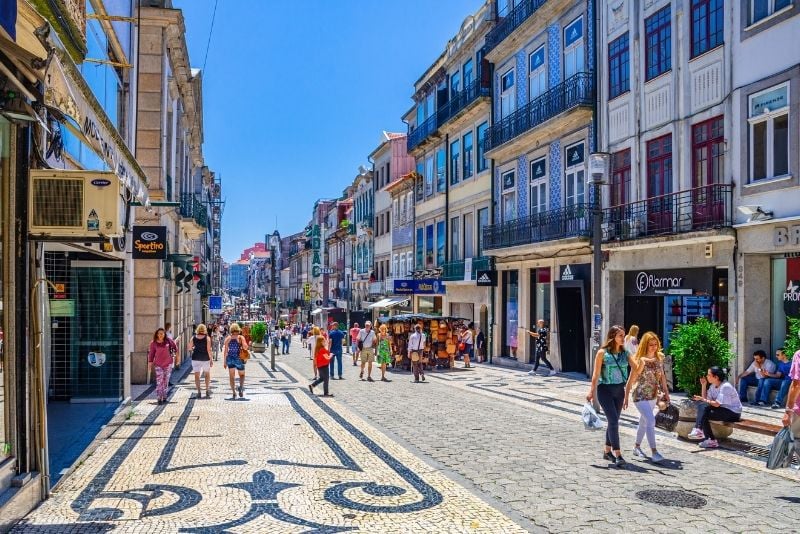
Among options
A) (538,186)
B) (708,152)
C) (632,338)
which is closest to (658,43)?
(708,152)

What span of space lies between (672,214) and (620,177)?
3.12m

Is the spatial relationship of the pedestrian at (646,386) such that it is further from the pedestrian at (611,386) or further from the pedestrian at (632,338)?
the pedestrian at (632,338)

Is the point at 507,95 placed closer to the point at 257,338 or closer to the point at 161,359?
the point at 161,359

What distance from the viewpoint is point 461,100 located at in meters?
32.4

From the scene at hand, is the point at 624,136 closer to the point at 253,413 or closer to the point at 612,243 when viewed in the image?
the point at 612,243

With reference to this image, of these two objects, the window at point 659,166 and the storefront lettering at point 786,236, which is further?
the window at point 659,166

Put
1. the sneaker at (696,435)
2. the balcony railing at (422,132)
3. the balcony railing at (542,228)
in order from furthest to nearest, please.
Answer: the balcony railing at (422,132), the balcony railing at (542,228), the sneaker at (696,435)

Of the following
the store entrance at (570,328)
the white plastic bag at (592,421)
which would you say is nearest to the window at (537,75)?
the store entrance at (570,328)

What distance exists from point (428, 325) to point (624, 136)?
9305 millimetres

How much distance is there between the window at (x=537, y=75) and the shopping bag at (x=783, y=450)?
1880 centimetres

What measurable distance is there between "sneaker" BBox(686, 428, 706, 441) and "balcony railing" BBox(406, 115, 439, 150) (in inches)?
1035

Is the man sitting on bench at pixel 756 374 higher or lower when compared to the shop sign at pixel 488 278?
lower

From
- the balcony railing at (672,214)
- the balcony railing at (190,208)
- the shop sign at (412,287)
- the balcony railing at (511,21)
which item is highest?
the balcony railing at (511,21)

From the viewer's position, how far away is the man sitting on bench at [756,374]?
14805mm
